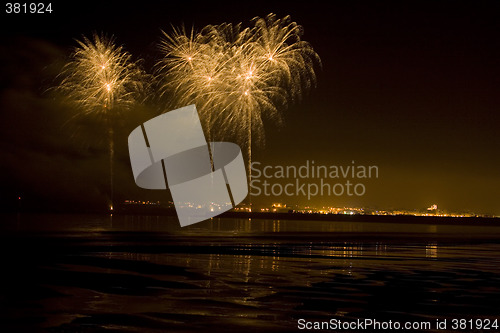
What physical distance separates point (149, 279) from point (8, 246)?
13.9m

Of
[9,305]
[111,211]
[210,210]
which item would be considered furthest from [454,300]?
[111,211]

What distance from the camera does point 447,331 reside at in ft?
40.3

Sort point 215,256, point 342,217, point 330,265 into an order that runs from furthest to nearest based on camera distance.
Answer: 1. point 342,217
2. point 215,256
3. point 330,265

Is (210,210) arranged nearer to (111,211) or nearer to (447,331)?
(111,211)

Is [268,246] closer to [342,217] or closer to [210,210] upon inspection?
[210,210]

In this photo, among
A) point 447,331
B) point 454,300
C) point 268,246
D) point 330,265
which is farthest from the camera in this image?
point 268,246

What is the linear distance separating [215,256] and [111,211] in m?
90.5

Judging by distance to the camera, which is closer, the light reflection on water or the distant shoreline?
the light reflection on water

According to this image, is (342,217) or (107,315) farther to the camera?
(342,217)

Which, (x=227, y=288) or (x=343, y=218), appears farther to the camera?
(x=343, y=218)

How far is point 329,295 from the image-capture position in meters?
16.3

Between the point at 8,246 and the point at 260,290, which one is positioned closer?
the point at 260,290

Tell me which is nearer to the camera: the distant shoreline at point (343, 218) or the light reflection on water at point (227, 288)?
the light reflection on water at point (227, 288)

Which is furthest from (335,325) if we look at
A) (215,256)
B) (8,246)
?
(8,246)
